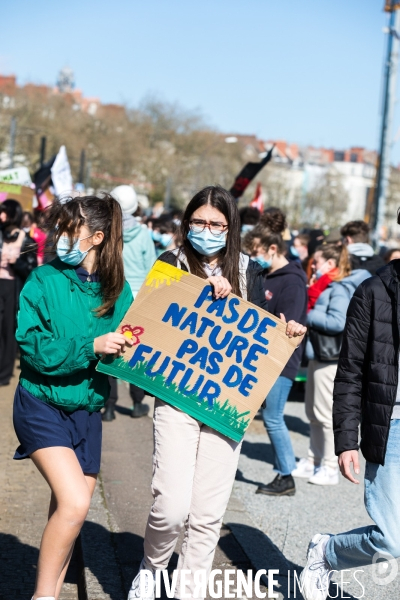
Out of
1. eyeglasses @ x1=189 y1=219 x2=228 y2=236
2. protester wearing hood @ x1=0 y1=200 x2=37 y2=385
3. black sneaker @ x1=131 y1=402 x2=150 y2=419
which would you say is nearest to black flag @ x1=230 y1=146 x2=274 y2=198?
protester wearing hood @ x1=0 y1=200 x2=37 y2=385

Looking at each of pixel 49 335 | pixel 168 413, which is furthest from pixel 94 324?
pixel 168 413

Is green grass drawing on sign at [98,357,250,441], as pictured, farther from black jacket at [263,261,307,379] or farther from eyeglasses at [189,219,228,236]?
black jacket at [263,261,307,379]

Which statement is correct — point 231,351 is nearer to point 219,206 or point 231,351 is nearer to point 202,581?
point 219,206

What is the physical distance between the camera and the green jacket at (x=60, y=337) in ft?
11.2

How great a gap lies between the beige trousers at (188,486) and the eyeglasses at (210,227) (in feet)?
2.49

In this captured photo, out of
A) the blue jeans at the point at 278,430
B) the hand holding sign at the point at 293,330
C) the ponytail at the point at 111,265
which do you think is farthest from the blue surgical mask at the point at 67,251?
the blue jeans at the point at 278,430

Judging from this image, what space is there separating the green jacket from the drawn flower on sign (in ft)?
0.29

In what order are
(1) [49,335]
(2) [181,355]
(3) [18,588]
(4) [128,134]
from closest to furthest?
(1) [49,335] → (2) [181,355] → (3) [18,588] → (4) [128,134]

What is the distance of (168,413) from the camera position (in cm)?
367

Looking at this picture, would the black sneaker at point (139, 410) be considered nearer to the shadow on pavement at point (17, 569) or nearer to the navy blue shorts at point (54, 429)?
the shadow on pavement at point (17, 569)

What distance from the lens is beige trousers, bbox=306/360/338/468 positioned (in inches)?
266

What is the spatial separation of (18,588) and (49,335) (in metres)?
1.39

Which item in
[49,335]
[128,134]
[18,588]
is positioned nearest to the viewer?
[49,335]

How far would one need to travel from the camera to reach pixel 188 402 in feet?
12.0
